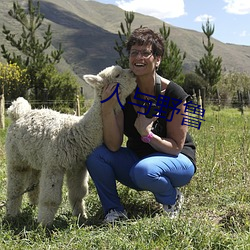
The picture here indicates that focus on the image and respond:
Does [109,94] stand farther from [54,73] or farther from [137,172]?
[54,73]

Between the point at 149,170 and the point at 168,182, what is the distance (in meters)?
0.23

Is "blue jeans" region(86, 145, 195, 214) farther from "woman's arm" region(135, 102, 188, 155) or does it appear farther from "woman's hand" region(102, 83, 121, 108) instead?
"woman's hand" region(102, 83, 121, 108)

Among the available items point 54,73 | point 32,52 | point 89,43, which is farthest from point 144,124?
point 89,43

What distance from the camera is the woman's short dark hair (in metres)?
3.45

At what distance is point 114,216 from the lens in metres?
3.50

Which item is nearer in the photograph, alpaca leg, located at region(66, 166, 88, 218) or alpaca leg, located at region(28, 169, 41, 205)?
alpaca leg, located at region(66, 166, 88, 218)

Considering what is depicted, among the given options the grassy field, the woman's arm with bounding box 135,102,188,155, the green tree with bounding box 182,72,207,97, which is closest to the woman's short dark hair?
the woman's arm with bounding box 135,102,188,155

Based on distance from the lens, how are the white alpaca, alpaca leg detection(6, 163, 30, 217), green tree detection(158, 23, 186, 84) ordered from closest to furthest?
the white alpaca < alpaca leg detection(6, 163, 30, 217) < green tree detection(158, 23, 186, 84)

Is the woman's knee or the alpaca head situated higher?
the alpaca head

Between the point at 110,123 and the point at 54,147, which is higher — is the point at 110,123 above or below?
above

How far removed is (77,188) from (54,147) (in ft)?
1.59

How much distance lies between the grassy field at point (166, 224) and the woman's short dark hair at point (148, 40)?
130cm

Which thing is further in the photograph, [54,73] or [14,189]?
[54,73]

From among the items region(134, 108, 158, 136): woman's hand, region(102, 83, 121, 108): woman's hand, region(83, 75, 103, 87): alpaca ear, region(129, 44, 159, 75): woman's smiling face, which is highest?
region(129, 44, 159, 75): woman's smiling face
